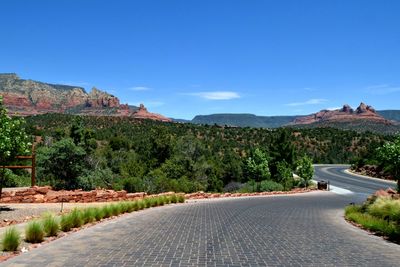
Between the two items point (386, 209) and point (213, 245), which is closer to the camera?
point (213, 245)

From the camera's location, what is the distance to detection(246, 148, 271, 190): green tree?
4906 cm

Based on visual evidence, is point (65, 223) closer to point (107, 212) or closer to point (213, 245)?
point (107, 212)

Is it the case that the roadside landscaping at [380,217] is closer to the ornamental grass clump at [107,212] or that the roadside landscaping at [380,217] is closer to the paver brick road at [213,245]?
the paver brick road at [213,245]

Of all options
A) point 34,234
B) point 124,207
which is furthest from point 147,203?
point 34,234

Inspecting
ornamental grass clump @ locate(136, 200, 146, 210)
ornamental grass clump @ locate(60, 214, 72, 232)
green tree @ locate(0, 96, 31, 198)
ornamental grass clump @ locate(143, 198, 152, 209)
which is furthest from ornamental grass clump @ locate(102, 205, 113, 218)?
green tree @ locate(0, 96, 31, 198)

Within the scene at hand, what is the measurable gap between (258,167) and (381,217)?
31464 mm

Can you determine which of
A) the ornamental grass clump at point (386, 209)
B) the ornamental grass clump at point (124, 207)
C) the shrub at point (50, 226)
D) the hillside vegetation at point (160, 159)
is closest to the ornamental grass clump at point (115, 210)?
the ornamental grass clump at point (124, 207)

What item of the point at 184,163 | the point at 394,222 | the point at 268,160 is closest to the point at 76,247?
the point at 394,222

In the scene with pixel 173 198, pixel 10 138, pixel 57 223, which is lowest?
pixel 173 198

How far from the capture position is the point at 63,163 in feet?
86.9

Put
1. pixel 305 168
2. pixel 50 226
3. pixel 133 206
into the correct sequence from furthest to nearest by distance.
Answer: pixel 305 168, pixel 133 206, pixel 50 226

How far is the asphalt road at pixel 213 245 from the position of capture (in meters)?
9.23

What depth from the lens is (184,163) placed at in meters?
51.5

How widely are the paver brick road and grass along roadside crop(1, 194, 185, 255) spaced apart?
490mm
